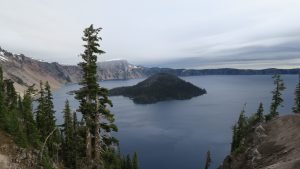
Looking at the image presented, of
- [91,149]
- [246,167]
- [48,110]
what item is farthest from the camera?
[48,110]

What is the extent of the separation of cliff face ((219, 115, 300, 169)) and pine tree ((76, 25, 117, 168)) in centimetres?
2249

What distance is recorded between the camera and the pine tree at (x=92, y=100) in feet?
61.0

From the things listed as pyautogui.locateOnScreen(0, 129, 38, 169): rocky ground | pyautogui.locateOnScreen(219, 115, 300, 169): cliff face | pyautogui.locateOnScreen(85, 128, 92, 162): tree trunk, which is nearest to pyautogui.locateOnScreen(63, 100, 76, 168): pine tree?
pyautogui.locateOnScreen(0, 129, 38, 169): rocky ground

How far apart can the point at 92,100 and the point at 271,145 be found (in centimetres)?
3511

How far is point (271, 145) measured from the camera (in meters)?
40.8

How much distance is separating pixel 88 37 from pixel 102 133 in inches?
331

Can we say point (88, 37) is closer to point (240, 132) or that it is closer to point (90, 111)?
point (90, 111)

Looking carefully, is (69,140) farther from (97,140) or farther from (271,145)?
(97,140)

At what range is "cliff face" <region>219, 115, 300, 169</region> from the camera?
33.4 m

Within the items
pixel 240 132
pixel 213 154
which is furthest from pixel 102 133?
pixel 213 154

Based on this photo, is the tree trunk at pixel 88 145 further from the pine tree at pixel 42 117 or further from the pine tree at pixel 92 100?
the pine tree at pixel 42 117

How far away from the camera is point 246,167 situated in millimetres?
39875

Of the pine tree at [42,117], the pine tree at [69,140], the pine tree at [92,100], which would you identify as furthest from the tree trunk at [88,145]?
the pine tree at [69,140]

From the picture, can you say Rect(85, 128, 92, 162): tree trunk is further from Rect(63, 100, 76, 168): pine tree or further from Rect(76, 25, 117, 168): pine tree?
Rect(63, 100, 76, 168): pine tree
